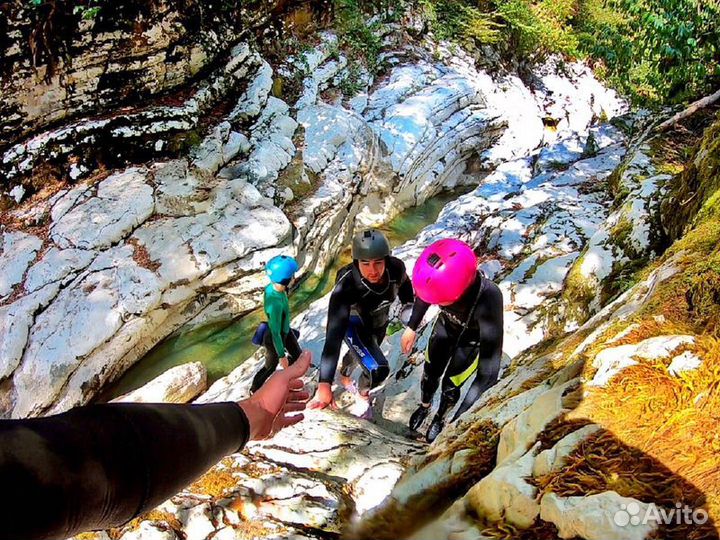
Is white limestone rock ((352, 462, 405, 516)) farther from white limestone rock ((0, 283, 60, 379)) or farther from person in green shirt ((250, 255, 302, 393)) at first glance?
white limestone rock ((0, 283, 60, 379))

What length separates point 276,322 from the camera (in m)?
5.20

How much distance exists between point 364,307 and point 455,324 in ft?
3.37

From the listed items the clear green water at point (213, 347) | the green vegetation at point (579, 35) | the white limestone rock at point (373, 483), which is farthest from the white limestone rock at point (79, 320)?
the green vegetation at point (579, 35)

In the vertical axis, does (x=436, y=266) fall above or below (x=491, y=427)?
above

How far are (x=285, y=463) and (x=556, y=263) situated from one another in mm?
4449

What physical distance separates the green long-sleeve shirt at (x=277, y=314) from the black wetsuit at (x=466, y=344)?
1457mm

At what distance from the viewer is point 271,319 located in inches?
204

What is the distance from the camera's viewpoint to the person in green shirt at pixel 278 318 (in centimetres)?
499

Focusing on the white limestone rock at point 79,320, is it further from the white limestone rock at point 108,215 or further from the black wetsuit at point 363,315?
the black wetsuit at point 363,315

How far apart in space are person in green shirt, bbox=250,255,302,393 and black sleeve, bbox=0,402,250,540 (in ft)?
10.8

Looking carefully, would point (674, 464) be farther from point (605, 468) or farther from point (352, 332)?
point (352, 332)

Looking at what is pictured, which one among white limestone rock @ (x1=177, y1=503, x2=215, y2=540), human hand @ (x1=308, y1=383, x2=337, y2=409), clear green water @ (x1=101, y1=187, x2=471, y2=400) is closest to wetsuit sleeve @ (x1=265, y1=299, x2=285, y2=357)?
human hand @ (x1=308, y1=383, x2=337, y2=409)

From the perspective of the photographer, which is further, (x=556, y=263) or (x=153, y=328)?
(x=153, y=328)

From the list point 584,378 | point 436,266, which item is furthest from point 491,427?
point 436,266
